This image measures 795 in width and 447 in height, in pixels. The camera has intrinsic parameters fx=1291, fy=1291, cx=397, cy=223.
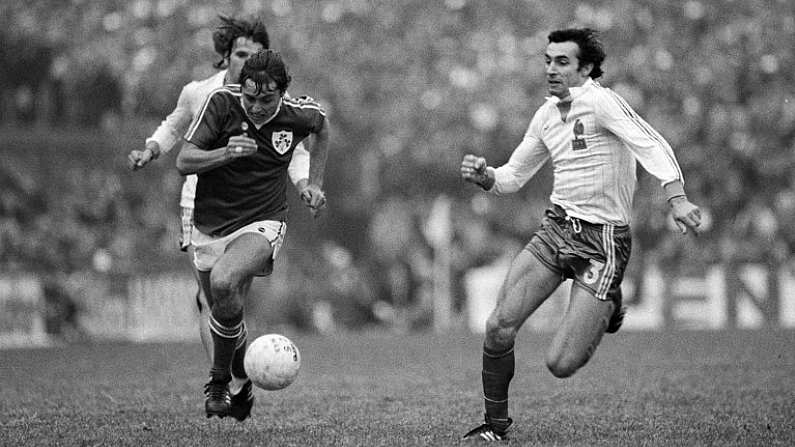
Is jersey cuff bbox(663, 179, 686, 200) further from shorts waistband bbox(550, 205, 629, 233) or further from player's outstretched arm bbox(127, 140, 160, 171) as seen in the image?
player's outstretched arm bbox(127, 140, 160, 171)

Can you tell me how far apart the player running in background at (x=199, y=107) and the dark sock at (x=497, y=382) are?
6.60 feet

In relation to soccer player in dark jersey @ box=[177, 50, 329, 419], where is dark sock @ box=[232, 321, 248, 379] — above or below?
below

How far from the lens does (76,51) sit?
24.7 m

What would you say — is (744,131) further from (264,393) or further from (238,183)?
(238,183)

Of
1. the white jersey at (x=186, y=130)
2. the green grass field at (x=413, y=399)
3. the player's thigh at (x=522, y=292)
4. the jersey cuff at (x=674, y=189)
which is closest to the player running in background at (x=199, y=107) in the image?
the white jersey at (x=186, y=130)

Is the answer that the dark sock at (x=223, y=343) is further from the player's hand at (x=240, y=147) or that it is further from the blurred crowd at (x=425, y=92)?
the blurred crowd at (x=425, y=92)

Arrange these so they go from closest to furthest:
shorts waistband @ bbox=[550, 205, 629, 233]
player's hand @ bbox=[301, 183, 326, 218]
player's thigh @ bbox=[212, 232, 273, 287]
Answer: shorts waistband @ bbox=[550, 205, 629, 233] → player's thigh @ bbox=[212, 232, 273, 287] → player's hand @ bbox=[301, 183, 326, 218]

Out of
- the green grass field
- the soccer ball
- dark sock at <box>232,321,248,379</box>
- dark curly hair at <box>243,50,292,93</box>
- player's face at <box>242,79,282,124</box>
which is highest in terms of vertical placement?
dark curly hair at <box>243,50,292,93</box>

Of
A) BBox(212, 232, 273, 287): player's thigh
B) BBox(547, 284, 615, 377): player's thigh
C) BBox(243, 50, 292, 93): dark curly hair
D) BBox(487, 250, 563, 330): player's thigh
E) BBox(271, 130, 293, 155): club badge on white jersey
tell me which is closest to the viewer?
BBox(547, 284, 615, 377): player's thigh

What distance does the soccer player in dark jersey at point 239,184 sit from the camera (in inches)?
307

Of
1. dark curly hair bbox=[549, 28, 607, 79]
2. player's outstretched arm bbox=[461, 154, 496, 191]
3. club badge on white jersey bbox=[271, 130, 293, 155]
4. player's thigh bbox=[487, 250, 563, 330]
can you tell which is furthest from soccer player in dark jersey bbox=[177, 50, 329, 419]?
dark curly hair bbox=[549, 28, 607, 79]

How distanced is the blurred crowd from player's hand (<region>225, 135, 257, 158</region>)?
50.9 ft

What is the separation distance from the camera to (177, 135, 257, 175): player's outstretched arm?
7.59m

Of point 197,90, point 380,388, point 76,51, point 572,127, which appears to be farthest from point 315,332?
point 572,127
